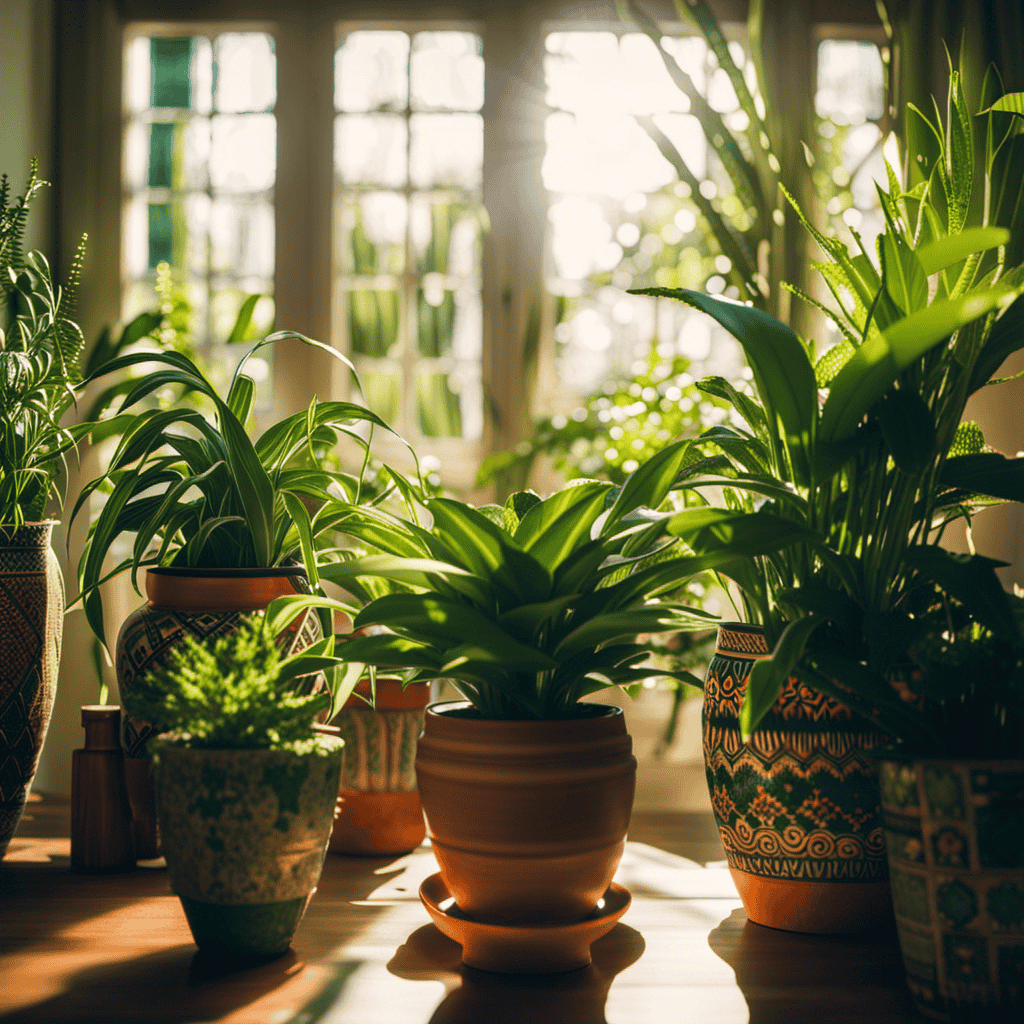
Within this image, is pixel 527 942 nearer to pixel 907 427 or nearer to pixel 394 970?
pixel 394 970

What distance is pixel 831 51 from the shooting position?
2150 mm

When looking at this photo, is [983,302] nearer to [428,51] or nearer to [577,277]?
[577,277]

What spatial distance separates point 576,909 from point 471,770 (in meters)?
0.15

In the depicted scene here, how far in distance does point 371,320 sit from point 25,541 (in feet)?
3.99

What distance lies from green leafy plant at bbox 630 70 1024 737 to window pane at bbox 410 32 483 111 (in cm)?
139

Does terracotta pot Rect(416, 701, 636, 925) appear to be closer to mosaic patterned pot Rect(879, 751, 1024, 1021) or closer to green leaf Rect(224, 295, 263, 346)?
mosaic patterned pot Rect(879, 751, 1024, 1021)

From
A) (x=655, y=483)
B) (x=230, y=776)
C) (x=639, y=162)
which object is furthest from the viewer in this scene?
(x=639, y=162)

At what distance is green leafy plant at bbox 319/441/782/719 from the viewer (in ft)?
2.49

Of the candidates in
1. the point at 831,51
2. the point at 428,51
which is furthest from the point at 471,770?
the point at 831,51

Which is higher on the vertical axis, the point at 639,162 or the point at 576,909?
the point at 639,162

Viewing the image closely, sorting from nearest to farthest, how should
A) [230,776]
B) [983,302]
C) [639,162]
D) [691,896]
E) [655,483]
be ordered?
[983,302], [230,776], [655,483], [691,896], [639,162]

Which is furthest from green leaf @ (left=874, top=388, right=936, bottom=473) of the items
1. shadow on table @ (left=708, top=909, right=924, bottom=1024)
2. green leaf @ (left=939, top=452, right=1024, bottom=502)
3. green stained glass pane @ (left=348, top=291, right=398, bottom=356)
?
green stained glass pane @ (left=348, top=291, right=398, bottom=356)

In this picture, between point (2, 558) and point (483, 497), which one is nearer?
point (2, 558)

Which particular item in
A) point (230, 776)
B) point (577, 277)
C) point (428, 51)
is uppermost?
point (428, 51)
